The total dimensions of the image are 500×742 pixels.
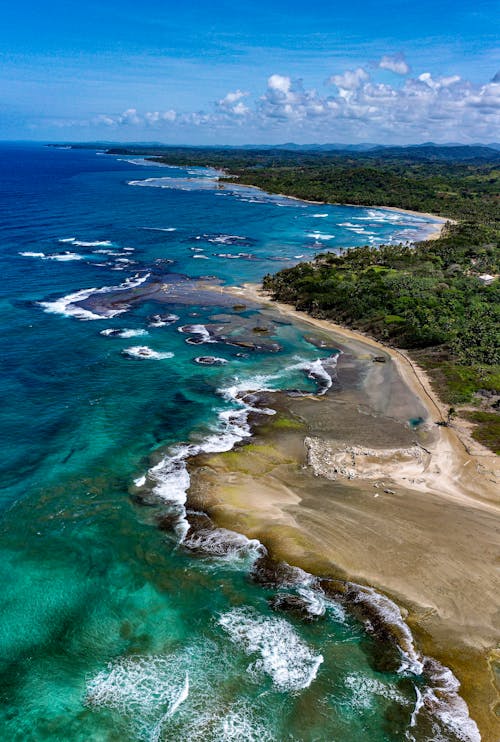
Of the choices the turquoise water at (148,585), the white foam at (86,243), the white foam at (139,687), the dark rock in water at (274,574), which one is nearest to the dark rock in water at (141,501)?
the turquoise water at (148,585)

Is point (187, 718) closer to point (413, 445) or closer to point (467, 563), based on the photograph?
point (467, 563)

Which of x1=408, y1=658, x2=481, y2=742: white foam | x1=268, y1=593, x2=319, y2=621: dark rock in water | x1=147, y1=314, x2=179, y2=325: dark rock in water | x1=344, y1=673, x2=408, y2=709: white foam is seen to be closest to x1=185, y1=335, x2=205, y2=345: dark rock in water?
x1=147, y1=314, x2=179, y2=325: dark rock in water

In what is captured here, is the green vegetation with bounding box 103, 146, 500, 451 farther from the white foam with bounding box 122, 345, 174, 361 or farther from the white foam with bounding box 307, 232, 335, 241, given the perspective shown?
the white foam with bounding box 122, 345, 174, 361

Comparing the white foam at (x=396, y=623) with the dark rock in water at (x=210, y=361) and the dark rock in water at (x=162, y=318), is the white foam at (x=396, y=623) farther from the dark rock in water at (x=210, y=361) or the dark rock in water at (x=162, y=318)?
the dark rock in water at (x=162, y=318)

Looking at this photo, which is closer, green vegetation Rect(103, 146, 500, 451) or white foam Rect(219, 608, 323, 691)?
white foam Rect(219, 608, 323, 691)

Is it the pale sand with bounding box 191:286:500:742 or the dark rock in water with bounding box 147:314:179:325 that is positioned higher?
the dark rock in water with bounding box 147:314:179:325

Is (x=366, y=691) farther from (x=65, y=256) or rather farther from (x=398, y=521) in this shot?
(x=65, y=256)

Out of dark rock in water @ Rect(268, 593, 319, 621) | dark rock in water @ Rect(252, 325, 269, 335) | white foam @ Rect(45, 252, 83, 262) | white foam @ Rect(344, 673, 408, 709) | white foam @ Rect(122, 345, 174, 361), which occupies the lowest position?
white foam @ Rect(344, 673, 408, 709)
